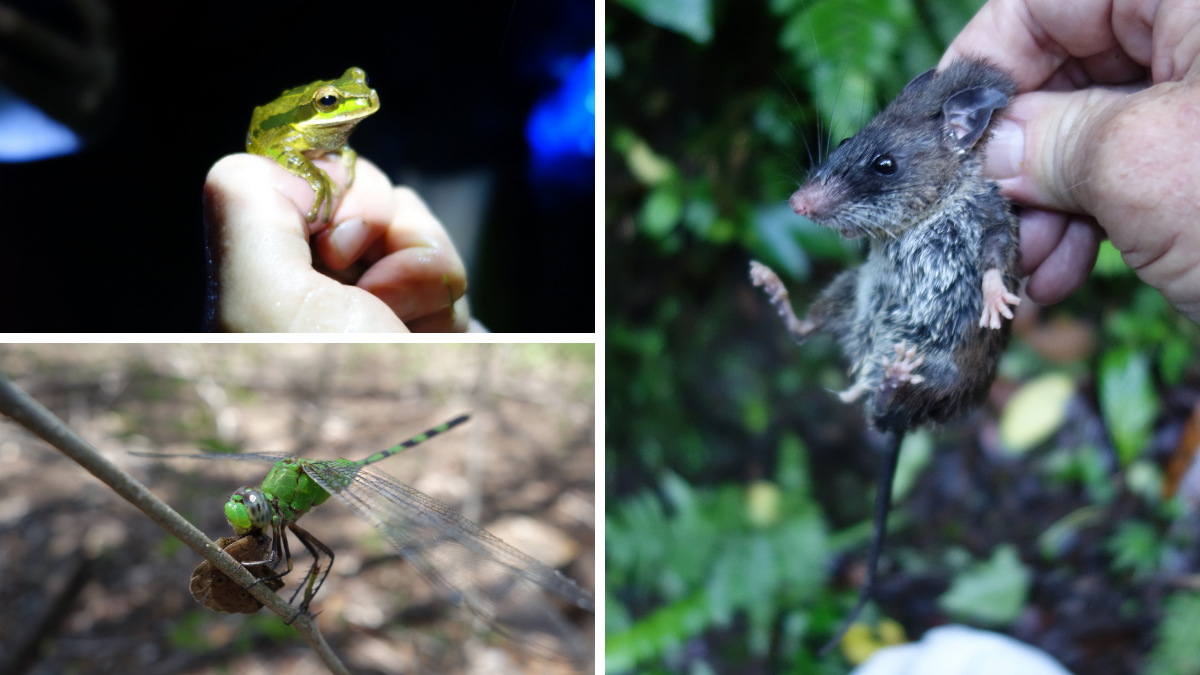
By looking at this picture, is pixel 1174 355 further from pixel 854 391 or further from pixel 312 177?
pixel 312 177

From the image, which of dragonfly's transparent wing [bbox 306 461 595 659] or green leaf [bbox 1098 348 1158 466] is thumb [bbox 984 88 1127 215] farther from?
green leaf [bbox 1098 348 1158 466]

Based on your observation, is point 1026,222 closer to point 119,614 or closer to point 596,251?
point 596,251

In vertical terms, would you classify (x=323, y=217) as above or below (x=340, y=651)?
above

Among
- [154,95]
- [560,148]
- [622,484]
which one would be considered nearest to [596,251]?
[560,148]

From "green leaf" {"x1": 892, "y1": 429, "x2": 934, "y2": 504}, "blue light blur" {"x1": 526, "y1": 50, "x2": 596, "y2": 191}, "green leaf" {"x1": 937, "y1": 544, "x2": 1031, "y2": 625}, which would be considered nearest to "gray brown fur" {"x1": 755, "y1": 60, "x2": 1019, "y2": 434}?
"blue light blur" {"x1": 526, "y1": 50, "x2": 596, "y2": 191}

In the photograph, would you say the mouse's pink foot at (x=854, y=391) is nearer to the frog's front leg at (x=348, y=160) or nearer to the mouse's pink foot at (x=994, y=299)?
the mouse's pink foot at (x=994, y=299)
